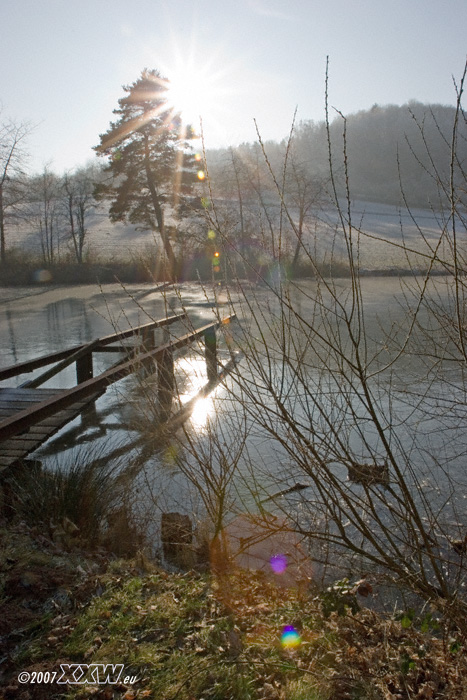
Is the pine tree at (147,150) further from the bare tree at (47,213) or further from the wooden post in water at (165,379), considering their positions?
the wooden post in water at (165,379)

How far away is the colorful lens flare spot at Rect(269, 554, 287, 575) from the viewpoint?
3.84 m

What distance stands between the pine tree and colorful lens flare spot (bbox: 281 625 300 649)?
25.6 meters

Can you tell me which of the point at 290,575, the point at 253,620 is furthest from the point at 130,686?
the point at 290,575

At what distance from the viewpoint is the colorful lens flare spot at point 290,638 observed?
2924 mm

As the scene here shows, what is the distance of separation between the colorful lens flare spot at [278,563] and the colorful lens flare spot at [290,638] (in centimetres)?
73

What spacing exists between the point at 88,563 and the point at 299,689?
1.58 metres

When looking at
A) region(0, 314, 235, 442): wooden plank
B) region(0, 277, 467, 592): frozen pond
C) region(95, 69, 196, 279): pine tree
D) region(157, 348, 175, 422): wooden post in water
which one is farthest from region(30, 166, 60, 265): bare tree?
region(0, 314, 235, 442): wooden plank

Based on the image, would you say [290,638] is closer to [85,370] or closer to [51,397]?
[51,397]

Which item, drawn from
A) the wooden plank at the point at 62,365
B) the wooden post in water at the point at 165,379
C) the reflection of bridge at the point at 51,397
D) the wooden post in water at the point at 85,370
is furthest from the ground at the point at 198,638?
the wooden post in water at the point at 85,370

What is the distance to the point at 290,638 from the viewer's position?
9.84 feet

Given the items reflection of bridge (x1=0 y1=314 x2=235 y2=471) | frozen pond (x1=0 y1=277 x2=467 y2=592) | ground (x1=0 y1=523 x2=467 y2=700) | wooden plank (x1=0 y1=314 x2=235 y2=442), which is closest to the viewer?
ground (x1=0 y1=523 x2=467 y2=700)

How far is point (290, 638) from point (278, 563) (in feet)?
2.94

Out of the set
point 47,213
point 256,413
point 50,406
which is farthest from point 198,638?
point 47,213

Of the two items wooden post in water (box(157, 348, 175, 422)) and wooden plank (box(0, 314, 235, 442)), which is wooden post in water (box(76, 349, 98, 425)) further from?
wooden plank (box(0, 314, 235, 442))
